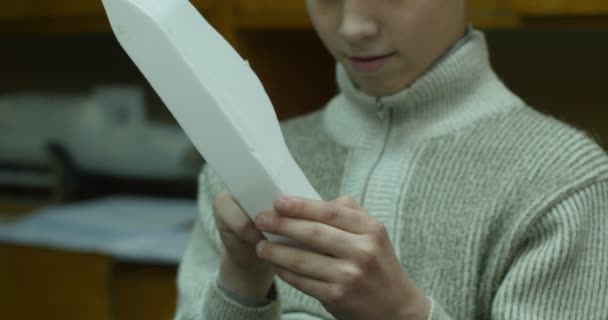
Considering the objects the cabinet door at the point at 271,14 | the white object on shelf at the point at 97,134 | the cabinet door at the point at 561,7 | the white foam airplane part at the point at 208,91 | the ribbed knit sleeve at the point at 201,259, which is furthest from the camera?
the white object on shelf at the point at 97,134

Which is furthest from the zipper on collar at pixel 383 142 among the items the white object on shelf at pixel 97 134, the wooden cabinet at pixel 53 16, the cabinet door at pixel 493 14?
the white object on shelf at pixel 97 134

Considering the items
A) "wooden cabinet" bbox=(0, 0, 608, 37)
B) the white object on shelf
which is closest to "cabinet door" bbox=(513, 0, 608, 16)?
"wooden cabinet" bbox=(0, 0, 608, 37)

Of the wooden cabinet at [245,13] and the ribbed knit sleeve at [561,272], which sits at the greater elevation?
the ribbed knit sleeve at [561,272]

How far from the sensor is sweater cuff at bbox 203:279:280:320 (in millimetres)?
733

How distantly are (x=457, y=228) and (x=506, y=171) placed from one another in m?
0.07

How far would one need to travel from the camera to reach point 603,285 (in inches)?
27.3

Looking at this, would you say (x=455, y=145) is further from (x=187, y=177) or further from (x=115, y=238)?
(x=187, y=177)

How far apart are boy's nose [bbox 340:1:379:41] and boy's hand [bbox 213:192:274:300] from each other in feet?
0.62

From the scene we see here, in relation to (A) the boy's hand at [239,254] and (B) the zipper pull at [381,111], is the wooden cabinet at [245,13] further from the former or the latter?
(A) the boy's hand at [239,254]

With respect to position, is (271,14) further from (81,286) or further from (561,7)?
(81,286)

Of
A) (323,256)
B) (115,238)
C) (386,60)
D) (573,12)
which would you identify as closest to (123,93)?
(115,238)

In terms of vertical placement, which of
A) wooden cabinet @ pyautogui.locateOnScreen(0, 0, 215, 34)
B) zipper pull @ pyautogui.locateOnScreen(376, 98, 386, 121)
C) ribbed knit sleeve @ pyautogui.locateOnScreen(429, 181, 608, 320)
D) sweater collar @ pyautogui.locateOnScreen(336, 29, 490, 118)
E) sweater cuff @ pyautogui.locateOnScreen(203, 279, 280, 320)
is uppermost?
sweater collar @ pyautogui.locateOnScreen(336, 29, 490, 118)

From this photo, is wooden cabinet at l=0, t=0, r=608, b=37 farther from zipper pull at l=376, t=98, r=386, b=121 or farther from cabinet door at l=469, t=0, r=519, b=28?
zipper pull at l=376, t=98, r=386, b=121

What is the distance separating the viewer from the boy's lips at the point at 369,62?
0.74m
